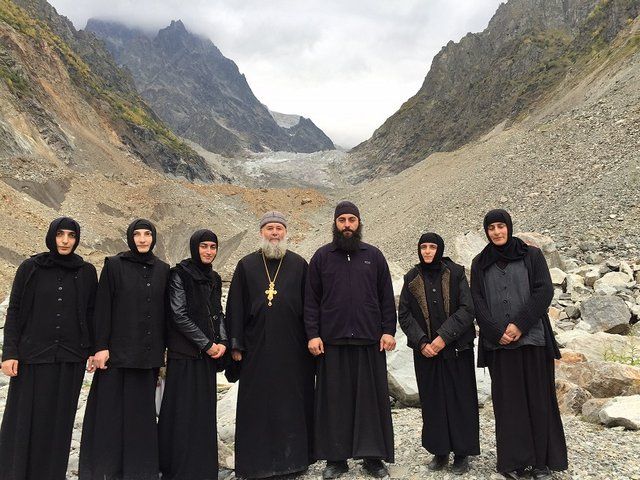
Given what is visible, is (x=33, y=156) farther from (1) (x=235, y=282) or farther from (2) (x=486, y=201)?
(1) (x=235, y=282)

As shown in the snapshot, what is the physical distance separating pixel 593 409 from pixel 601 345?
7.44 ft

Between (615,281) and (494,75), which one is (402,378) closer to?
(615,281)

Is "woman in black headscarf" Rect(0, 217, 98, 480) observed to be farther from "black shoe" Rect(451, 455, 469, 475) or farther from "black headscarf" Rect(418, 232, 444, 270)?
"black shoe" Rect(451, 455, 469, 475)

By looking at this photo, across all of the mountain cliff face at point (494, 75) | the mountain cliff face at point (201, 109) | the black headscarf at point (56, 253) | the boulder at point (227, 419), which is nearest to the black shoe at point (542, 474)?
the boulder at point (227, 419)

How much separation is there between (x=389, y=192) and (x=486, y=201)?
50.9 feet

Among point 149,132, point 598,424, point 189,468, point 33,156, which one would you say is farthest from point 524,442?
point 149,132

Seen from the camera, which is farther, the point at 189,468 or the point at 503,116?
the point at 503,116

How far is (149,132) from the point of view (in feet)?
154

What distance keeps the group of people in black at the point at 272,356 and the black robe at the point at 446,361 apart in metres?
0.01

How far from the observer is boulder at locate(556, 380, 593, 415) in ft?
16.1

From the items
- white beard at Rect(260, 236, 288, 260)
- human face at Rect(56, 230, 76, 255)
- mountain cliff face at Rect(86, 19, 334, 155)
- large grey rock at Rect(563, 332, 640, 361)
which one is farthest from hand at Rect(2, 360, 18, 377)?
mountain cliff face at Rect(86, 19, 334, 155)

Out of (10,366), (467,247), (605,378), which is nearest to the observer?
(10,366)

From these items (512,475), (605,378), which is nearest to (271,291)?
(512,475)

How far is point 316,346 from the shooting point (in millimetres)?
4051
